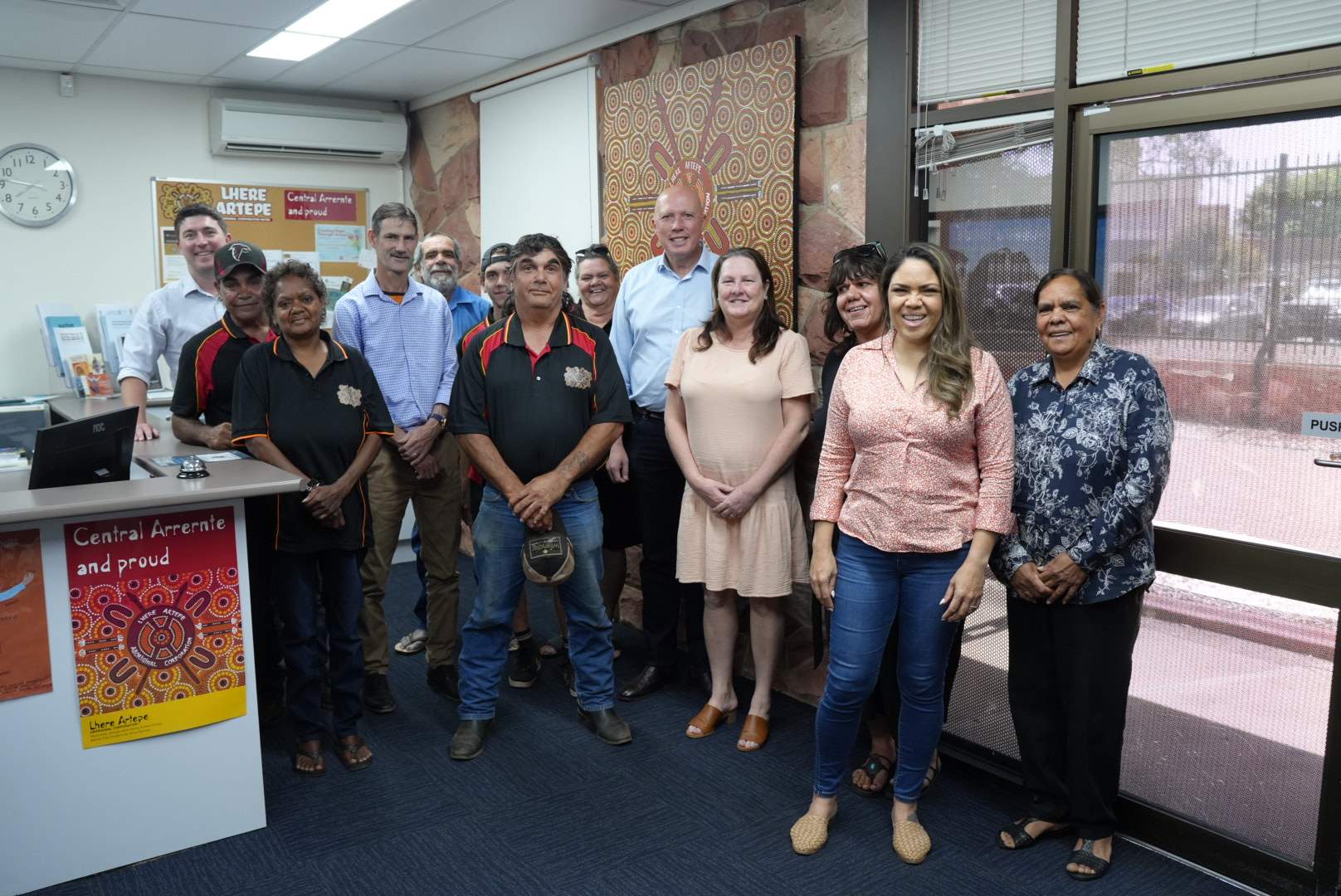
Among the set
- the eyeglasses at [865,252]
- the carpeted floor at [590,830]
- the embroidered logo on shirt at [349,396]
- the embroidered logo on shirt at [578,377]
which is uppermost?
the eyeglasses at [865,252]

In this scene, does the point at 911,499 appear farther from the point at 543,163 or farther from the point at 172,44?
the point at 172,44

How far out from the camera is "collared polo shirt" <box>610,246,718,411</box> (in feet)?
11.1

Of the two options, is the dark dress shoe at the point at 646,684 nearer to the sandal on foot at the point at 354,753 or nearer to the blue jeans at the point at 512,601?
the blue jeans at the point at 512,601

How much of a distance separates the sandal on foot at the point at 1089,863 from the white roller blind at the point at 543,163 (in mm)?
3094

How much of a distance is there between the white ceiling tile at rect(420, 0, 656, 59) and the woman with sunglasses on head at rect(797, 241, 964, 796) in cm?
159

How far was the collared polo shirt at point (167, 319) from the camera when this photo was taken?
3.81 meters

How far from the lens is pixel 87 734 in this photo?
2.42 meters

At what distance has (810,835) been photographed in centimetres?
254

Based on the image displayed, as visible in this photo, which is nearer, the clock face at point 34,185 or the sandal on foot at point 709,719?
the sandal on foot at point 709,719

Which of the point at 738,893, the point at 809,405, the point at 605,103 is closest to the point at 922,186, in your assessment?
the point at 809,405

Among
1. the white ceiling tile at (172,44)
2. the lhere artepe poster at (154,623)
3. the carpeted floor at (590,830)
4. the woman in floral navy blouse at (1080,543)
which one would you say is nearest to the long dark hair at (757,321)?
the woman in floral navy blouse at (1080,543)

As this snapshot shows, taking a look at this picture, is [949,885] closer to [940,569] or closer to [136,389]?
[940,569]

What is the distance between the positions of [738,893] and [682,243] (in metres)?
2.00

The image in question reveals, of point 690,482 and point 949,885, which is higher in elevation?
point 690,482
